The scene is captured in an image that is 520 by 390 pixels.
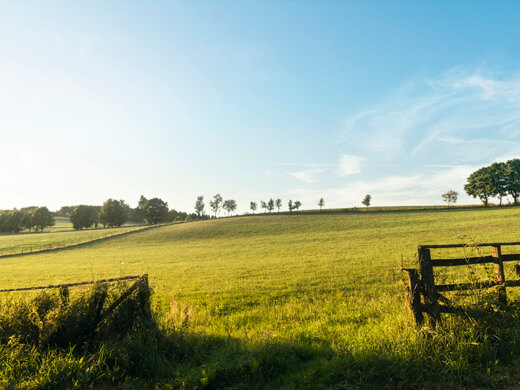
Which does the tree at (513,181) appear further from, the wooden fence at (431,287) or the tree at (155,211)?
the tree at (155,211)

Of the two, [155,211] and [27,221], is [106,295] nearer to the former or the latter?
[155,211]

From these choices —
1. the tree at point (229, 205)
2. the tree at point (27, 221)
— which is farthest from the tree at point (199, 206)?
the tree at point (27, 221)

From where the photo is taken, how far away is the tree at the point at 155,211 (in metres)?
119

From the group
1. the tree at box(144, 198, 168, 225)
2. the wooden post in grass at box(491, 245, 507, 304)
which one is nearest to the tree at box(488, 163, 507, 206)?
the wooden post in grass at box(491, 245, 507, 304)

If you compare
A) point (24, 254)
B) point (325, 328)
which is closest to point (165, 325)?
point (325, 328)

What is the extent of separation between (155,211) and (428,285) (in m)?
124

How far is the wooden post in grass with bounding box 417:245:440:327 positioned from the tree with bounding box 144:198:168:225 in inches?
4879

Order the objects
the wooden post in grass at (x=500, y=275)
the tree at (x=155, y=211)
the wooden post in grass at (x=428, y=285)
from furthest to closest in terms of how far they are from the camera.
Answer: the tree at (x=155, y=211)
the wooden post in grass at (x=500, y=275)
the wooden post in grass at (x=428, y=285)

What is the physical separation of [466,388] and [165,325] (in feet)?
20.5

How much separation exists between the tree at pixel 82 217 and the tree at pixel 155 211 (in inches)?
845

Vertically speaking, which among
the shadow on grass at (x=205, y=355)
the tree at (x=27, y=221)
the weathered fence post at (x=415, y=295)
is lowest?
the shadow on grass at (x=205, y=355)

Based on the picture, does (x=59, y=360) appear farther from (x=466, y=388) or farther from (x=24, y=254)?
(x=24, y=254)

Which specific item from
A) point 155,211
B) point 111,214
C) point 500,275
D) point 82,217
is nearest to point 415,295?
point 500,275

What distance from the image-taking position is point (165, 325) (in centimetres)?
671
